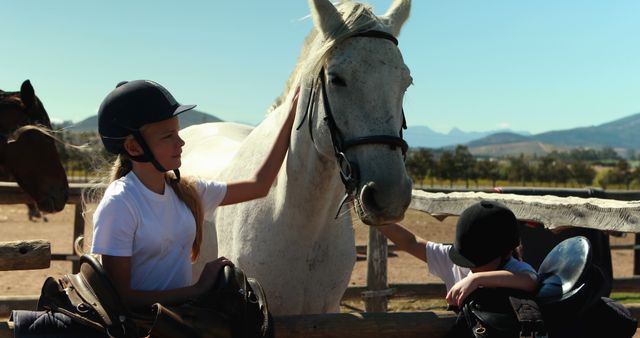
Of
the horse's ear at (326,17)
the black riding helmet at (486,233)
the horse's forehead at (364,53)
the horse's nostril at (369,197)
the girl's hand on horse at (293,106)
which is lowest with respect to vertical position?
the black riding helmet at (486,233)

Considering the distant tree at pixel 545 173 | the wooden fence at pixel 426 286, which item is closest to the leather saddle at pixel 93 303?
the wooden fence at pixel 426 286

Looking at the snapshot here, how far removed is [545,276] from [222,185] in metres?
1.27

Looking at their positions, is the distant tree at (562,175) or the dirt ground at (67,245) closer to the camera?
the dirt ground at (67,245)

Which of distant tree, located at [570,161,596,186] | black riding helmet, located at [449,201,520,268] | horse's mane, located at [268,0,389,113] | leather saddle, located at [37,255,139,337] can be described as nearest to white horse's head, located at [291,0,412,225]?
horse's mane, located at [268,0,389,113]

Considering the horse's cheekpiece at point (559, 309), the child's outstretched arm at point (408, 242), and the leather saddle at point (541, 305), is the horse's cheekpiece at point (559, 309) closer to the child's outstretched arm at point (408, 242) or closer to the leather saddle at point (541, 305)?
the leather saddle at point (541, 305)

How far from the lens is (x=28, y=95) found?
6.70 metres

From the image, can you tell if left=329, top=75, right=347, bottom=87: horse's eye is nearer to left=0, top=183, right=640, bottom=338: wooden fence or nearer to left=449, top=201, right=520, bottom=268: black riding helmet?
left=449, top=201, right=520, bottom=268: black riding helmet

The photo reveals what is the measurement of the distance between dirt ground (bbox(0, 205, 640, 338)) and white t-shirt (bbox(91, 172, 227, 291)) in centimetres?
167

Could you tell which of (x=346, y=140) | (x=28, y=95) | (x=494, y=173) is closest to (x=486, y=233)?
(x=346, y=140)

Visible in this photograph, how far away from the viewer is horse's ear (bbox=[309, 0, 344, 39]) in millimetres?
2510

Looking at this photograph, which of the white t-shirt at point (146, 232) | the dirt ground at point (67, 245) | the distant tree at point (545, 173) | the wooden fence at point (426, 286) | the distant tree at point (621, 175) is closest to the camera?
the white t-shirt at point (146, 232)

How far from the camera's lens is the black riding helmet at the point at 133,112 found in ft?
6.01

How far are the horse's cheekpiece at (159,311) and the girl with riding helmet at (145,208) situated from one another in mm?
52

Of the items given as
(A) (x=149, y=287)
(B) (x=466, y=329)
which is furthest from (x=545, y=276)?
(A) (x=149, y=287)
